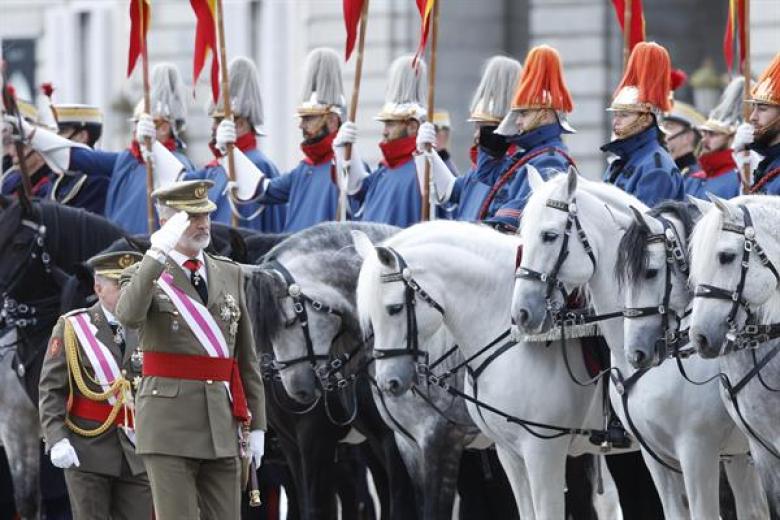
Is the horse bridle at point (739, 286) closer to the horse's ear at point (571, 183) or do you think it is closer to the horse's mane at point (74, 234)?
the horse's ear at point (571, 183)

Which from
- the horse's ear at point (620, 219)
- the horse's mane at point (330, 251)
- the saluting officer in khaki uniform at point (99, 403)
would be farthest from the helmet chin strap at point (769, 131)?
the saluting officer in khaki uniform at point (99, 403)

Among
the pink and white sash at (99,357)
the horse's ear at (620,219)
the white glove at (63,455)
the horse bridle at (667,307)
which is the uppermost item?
the horse's ear at (620,219)

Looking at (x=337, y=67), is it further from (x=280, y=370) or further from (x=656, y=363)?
(x=656, y=363)

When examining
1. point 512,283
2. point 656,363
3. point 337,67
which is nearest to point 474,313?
point 512,283

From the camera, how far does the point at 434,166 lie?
13.5 metres

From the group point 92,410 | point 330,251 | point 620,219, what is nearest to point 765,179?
point 620,219

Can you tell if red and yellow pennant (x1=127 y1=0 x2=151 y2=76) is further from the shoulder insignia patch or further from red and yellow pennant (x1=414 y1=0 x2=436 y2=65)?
the shoulder insignia patch

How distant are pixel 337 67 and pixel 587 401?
4421 millimetres

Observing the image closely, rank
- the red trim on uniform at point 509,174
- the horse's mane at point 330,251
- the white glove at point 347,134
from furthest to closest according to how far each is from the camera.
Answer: the white glove at point 347,134 < the horse's mane at point 330,251 < the red trim on uniform at point 509,174

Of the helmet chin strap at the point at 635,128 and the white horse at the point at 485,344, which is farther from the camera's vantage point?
the helmet chin strap at the point at 635,128

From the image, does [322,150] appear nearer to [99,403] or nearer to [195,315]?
[99,403]

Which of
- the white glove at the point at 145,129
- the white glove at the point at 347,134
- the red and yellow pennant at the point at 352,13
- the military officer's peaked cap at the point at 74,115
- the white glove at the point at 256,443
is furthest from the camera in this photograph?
the military officer's peaked cap at the point at 74,115

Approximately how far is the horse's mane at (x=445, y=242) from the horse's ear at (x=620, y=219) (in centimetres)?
80

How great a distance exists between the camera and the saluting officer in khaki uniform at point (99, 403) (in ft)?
36.0
